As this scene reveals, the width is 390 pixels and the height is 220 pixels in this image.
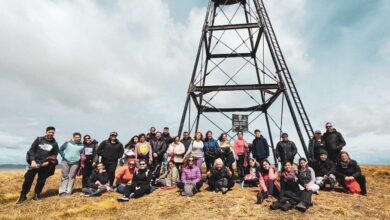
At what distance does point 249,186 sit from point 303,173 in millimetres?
2171

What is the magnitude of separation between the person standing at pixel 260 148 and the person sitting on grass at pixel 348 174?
259 cm

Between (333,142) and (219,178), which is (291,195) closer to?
(219,178)

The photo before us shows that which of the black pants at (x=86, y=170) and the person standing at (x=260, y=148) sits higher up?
the person standing at (x=260, y=148)

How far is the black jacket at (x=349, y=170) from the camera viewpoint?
10.9 meters

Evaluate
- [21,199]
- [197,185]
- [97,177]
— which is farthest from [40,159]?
[197,185]

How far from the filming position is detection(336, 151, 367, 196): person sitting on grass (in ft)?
35.4

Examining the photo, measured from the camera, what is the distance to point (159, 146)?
40.5 feet

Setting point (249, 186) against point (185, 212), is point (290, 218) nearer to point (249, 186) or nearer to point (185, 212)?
point (185, 212)

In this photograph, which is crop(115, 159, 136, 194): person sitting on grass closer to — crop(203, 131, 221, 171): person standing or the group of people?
the group of people

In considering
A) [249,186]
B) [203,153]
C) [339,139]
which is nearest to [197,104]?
[203,153]

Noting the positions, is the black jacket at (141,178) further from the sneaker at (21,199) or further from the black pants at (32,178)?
the sneaker at (21,199)

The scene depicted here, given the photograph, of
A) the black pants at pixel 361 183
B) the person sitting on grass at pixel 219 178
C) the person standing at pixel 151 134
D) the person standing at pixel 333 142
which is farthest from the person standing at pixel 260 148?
the person standing at pixel 151 134

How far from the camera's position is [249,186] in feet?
38.7

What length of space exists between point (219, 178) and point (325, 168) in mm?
3717
